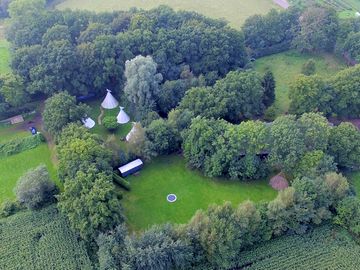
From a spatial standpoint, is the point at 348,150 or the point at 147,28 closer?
the point at 348,150

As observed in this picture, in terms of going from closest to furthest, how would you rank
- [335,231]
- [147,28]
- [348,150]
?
[335,231]
[348,150]
[147,28]

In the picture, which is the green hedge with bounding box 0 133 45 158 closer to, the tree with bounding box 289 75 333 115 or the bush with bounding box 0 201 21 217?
the bush with bounding box 0 201 21 217

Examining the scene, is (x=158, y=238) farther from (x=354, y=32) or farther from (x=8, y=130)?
(x=354, y=32)

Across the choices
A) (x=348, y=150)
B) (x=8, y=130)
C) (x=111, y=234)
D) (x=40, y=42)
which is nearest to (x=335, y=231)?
(x=348, y=150)

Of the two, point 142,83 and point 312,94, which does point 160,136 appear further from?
point 312,94

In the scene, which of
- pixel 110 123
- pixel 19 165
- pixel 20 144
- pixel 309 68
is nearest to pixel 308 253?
pixel 110 123

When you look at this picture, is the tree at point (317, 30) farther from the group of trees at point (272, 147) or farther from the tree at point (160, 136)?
the tree at point (160, 136)

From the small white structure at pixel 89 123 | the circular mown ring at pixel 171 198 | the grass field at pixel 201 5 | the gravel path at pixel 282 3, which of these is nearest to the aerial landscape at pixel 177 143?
the circular mown ring at pixel 171 198
